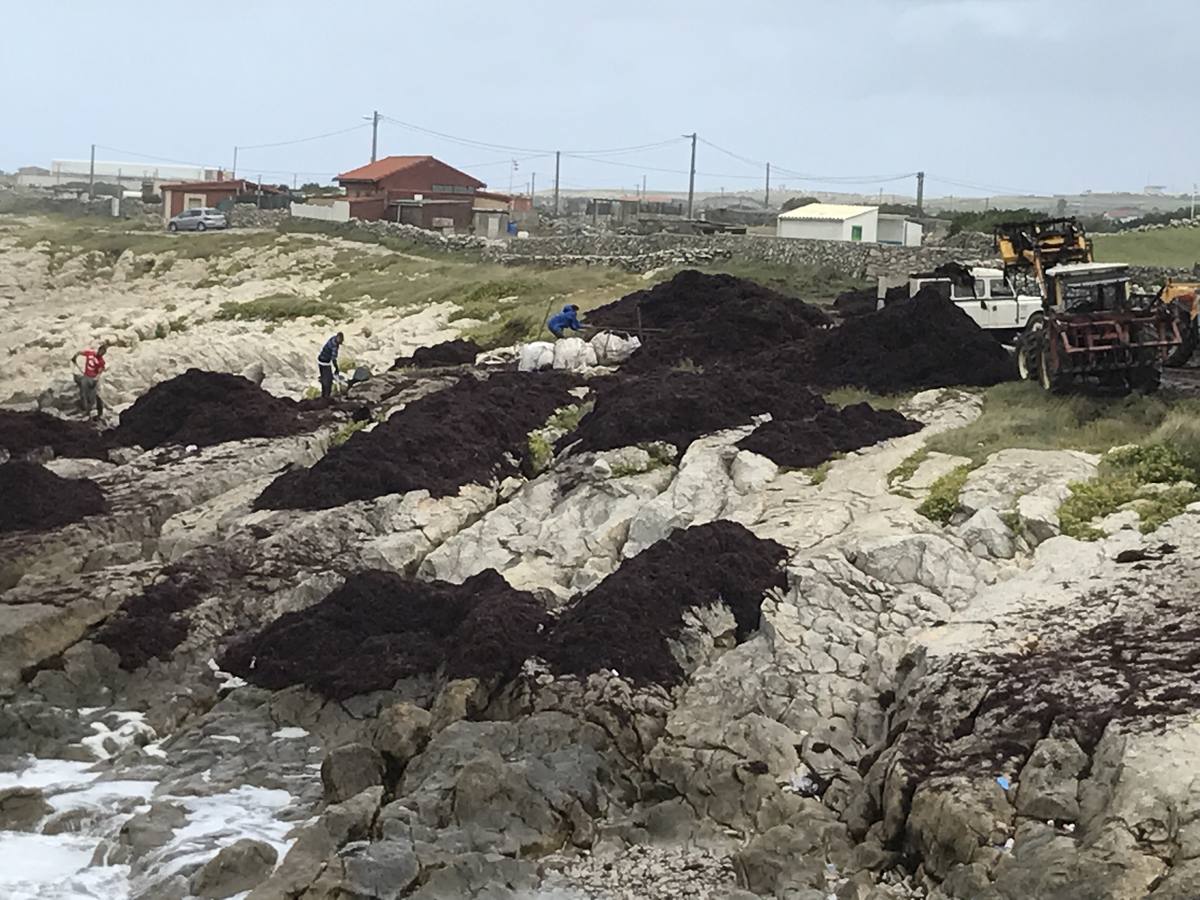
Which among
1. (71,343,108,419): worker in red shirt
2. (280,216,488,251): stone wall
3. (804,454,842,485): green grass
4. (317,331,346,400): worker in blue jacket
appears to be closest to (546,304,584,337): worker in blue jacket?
(317,331,346,400): worker in blue jacket

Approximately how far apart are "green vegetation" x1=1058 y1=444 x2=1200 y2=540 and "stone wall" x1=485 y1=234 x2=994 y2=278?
899 inches

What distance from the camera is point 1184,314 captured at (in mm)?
26266

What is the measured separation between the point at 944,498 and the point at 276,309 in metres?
29.0

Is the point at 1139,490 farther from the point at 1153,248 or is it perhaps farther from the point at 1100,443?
the point at 1153,248

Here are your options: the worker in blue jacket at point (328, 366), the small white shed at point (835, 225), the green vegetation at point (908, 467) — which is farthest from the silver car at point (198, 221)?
the green vegetation at point (908, 467)

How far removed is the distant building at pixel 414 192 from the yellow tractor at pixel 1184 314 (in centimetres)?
4019

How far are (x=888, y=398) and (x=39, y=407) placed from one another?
19.4 metres

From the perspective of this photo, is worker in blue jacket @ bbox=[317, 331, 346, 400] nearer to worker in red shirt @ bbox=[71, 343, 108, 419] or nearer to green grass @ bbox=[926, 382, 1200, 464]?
worker in red shirt @ bbox=[71, 343, 108, 419]

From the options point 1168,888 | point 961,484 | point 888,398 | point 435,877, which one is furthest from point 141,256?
point 1168,888

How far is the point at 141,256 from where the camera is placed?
196 ft

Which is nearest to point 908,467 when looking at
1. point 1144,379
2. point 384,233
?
point 1144,379

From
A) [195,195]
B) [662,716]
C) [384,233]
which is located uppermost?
[195,195]

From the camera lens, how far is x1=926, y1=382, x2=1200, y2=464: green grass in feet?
67.7

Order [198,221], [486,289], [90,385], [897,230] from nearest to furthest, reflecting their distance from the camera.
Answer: [90,385], [486,289], [897,230], [198,221]
